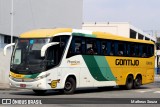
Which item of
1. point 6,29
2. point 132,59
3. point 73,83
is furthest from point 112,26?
point 73,83

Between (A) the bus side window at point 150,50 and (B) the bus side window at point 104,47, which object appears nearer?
(B) the bus side window at point 104,47

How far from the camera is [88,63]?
24.8 metres

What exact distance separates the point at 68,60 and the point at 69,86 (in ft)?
4.33

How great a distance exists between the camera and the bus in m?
22.1

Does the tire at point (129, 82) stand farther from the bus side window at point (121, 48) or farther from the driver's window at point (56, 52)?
the driver's window at point (56, 52)

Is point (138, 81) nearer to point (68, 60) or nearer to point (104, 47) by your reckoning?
point (104, 47)

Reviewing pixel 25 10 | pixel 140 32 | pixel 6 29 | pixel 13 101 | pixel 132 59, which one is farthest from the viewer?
pixel 140 32

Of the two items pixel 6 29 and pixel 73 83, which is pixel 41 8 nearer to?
pixel 6 29

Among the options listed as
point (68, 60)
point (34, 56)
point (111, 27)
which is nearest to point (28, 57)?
point (34, 56)

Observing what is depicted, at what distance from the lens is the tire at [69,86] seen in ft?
76.5

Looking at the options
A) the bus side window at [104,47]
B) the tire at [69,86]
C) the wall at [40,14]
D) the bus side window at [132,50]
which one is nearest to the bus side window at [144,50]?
the bus side window at [132,50]

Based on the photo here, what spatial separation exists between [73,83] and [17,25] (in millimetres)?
21423

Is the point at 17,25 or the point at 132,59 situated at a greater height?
the point at 17,25

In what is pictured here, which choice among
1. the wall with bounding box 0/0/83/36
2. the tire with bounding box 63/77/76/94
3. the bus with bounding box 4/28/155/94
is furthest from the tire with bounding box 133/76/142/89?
the wall with bounding box 0/0/83/36
